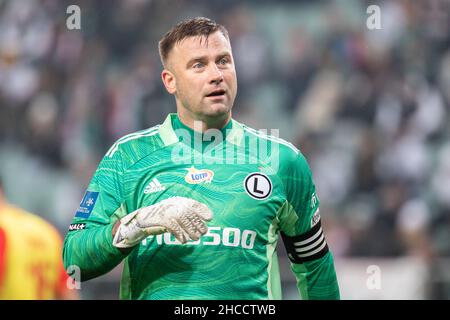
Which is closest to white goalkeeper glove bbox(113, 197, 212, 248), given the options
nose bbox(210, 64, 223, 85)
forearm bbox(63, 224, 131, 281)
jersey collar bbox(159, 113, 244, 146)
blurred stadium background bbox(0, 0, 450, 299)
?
forearm bbox(63, 224, 131, 281)

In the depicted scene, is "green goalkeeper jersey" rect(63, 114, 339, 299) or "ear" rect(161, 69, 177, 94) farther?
"ear" rect(161, 69, 177, 94)

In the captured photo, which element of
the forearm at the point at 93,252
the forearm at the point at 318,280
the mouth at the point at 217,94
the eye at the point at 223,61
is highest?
the eye at the point at 223,61

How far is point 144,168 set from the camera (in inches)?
160

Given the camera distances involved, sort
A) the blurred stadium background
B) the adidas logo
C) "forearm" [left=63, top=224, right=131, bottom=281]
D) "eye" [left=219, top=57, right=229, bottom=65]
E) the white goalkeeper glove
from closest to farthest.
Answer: the white goalkeeper glove, "forearm" [left=63, top=224, right=131, bottom=281], the adidas logo, "eye" [left=219, top=57, right=229, bottom=65], the blurred stadium background

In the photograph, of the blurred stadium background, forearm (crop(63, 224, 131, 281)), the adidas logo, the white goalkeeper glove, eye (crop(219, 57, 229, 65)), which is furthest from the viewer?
the blurred stadium background

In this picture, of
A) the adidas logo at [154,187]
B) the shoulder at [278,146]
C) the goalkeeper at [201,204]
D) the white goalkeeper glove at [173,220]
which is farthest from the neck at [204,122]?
the white goalkeeper glove at [173,220]

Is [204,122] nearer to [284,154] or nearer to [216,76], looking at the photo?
[216,76]

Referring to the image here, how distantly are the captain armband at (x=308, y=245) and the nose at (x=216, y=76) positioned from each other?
0.81m

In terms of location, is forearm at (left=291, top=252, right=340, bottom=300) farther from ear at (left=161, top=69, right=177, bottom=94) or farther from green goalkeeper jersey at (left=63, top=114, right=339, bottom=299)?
ear at (left=161, top=69, right=177, bottom=94)

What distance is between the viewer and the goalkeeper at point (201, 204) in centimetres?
385

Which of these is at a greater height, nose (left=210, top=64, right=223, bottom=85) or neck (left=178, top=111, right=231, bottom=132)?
nose (left=210, top=64, right=223, bottom=85)

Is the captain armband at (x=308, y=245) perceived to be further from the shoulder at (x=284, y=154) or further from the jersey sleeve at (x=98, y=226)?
the jersey sleeve at (x=98, y=226)

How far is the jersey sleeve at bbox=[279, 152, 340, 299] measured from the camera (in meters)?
4.14

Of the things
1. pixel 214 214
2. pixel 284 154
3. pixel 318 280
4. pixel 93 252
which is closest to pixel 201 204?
pixel 214 214
